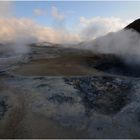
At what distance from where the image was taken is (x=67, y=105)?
10766 millimetres

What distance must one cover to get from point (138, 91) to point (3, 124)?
5.57 metres

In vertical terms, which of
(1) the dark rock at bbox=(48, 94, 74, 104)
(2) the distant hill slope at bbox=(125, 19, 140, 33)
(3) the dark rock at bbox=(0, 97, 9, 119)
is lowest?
(3) the dark rock at bbox=(0, 97, 9, 119)

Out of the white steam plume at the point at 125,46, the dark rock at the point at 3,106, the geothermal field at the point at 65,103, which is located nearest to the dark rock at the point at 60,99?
the geothermal field at the point at 65,103

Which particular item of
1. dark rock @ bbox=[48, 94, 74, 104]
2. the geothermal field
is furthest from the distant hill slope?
dark rock @ bbox=[48, 94, 74, 104]

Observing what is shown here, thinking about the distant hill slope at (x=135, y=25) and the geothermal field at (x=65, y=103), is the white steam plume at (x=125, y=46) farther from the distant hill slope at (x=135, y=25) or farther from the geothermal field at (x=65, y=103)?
the geothermal field at (x=65, y=103)

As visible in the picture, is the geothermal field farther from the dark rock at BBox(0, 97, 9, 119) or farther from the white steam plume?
the white steam plume

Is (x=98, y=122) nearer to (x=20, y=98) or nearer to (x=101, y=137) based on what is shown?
(x=101, y=137)

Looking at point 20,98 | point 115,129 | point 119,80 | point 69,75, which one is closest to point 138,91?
point 119,80

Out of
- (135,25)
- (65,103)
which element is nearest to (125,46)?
(135,25)

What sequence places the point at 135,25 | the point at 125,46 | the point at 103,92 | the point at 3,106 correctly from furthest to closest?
the point at 135,25 → the point at 125,46 → the point at 103,92 → the point at 3,106

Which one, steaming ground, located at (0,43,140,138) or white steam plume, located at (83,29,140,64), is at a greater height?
white steam plume, located at (83,29,140,64)

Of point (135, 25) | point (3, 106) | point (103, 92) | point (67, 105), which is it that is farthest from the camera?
point (135, 25)

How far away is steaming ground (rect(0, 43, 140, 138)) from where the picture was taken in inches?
388

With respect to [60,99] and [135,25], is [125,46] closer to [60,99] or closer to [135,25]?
[135,25]
